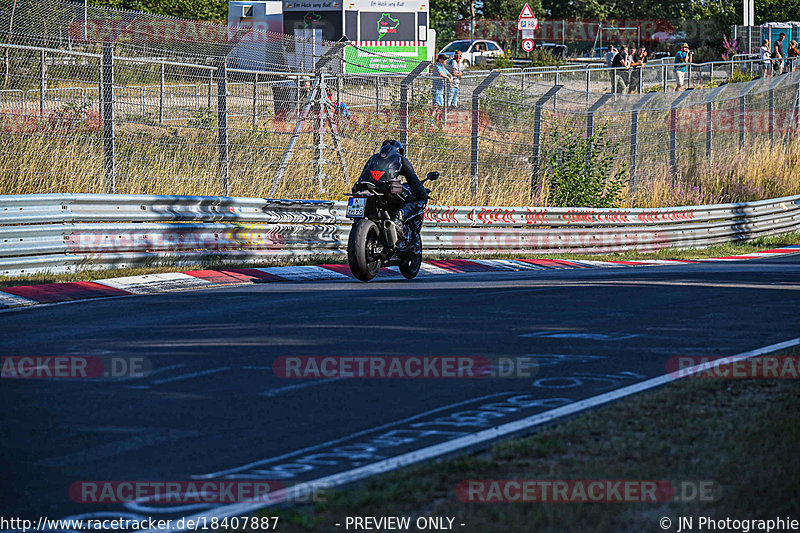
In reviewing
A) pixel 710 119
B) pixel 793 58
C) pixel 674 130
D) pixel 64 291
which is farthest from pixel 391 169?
pixel 793 58

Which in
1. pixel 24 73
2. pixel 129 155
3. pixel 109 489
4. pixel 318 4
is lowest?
pixel 109 489

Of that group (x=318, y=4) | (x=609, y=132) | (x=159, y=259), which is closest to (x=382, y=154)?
(x=159, y=259)

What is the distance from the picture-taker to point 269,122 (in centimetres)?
1800

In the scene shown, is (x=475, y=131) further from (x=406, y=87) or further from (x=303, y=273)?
(x=303, y=273)

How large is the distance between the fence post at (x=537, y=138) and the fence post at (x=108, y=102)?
377 inches

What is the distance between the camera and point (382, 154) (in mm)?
13453

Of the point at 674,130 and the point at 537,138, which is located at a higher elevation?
the point at 674,130

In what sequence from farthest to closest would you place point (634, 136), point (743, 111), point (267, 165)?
point (743, 111) → point (634, 136) → point (267, 165)

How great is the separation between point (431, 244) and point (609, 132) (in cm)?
846

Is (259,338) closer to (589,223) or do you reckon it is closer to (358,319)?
(358,319)

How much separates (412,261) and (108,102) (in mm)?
4437

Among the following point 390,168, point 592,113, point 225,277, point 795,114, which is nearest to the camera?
point 390,168

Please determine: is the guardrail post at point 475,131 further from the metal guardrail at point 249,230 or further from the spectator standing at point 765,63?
the spectator standing at point 765,63

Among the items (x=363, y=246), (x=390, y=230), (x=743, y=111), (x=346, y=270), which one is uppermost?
(x=743, y=111)
